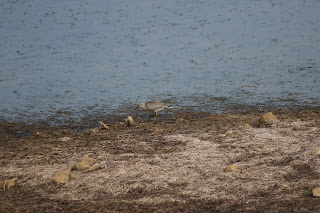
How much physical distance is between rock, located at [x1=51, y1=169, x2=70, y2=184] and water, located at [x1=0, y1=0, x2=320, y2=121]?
409 cm

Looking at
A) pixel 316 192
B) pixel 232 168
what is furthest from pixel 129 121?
pixel 316 192

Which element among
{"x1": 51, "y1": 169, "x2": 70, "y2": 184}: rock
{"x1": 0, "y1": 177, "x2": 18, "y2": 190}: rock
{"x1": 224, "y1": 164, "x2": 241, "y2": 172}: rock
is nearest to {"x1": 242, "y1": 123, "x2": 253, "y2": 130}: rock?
{"x1": 224, "y1": 164, "x2": 241, "y2": 172}: rock

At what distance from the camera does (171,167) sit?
617 cm

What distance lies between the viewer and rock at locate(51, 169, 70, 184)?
18.9 ft

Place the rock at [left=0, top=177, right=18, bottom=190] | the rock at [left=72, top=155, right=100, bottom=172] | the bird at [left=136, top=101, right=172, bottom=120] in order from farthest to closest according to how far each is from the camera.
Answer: the bird at [left=136, top=101, right=172, bottom=120], the rock at [left=72, top=155, right=100, bottom=172], the rock at [left=0, top=177, right=18, bottom=190]

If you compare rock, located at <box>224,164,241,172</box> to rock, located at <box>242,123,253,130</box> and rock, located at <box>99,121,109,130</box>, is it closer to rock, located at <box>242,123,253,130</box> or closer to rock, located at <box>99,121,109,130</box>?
rock, located at <box>242,123,253,130</box>

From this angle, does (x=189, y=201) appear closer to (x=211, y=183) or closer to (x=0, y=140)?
(x=211, y=183)

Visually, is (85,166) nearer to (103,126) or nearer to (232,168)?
(232,168)

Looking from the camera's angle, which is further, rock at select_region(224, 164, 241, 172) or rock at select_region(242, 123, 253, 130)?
rock at select_region(242, 123, 253, 130)

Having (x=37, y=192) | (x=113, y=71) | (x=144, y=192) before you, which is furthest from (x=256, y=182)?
(x=113, y=71)

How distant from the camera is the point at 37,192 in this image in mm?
5605

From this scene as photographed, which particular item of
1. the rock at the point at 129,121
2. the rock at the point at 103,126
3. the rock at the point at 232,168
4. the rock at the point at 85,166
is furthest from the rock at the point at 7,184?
the rock at the point at 129,121

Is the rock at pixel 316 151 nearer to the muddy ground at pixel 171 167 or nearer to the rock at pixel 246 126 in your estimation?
the muddy ground at pixel 171 167

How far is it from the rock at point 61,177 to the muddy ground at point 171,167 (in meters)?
0.06
